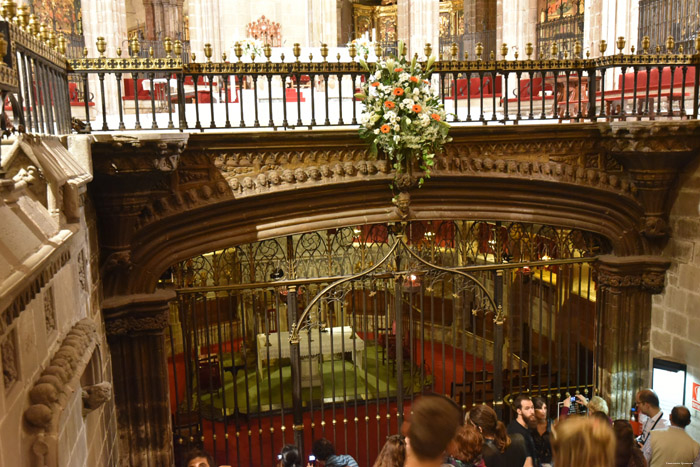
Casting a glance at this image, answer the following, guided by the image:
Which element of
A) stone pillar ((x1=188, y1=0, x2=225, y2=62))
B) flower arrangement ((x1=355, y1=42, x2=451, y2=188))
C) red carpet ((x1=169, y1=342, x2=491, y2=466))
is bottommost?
red carpet ((x1=169, y1=342, x2=491, y2=466))

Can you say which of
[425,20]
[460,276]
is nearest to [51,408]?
[460,276]

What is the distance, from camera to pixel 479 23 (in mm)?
17766

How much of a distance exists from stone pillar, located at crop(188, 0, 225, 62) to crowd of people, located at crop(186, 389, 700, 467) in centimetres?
796

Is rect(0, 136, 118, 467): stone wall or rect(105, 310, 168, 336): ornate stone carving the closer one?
rect(0, 136, 118, 467): stone wall

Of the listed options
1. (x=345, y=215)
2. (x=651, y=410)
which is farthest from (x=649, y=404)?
(x=345, y=215)

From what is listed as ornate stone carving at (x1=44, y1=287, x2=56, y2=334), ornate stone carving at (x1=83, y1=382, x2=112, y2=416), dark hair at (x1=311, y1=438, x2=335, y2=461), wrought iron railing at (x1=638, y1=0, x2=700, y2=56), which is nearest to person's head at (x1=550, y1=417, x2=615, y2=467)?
ornate stone carving at (x1=44, y1=287, x2=56, y2=334)

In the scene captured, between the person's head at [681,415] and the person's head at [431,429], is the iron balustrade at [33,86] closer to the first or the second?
the person's head at [431,429]

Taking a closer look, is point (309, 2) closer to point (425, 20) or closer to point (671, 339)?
point (425, 20)

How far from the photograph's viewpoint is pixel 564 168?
589 cm

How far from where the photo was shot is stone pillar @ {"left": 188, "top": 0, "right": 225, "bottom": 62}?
10.7 m

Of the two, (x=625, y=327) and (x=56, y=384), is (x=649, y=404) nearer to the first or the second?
(x=625, y=327)

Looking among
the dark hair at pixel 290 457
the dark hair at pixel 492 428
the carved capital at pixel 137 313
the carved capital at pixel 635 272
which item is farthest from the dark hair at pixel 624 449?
the carved capital at pixel 137 313

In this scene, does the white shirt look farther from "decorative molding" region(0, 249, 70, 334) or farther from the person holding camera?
"decorative molding" region(0, 249, 70, 334)

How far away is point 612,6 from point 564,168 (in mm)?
4544
